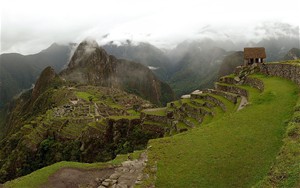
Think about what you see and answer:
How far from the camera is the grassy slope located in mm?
16547

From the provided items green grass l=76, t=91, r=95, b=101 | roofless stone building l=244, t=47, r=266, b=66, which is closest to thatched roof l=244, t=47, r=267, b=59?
roofless stone building l=244, t=47, r=266, b=66

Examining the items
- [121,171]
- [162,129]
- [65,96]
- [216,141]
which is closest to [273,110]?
[216,141]

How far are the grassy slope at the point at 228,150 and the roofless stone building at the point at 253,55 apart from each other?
70.1ft

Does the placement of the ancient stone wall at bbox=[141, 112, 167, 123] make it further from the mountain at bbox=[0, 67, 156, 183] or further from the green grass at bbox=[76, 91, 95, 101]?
the green grass at bbox=[76, 91, 95, 101]

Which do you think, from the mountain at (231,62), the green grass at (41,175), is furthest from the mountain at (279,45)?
the green grass at (41,175)

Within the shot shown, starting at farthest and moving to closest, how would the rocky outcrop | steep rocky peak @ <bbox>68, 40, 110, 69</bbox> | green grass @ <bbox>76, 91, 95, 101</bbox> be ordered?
steep rocky peak @ <bbox>68, 40, 110, 69</bbox> → green grass @ <bbox>76, 91, 95, 101</bbox> → the rocky outcrop

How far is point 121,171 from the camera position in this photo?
19562 mm

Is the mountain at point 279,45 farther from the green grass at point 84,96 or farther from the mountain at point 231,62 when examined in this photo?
the green grass at point 84,96

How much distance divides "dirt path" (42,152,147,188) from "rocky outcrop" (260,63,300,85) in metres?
16.7

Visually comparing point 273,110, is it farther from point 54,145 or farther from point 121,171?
point 54,145

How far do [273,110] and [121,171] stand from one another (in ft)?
37.1

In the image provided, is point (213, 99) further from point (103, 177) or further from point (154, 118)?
point (103, 177)

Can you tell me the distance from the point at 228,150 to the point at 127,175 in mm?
5652

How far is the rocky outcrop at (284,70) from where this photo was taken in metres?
30.0
